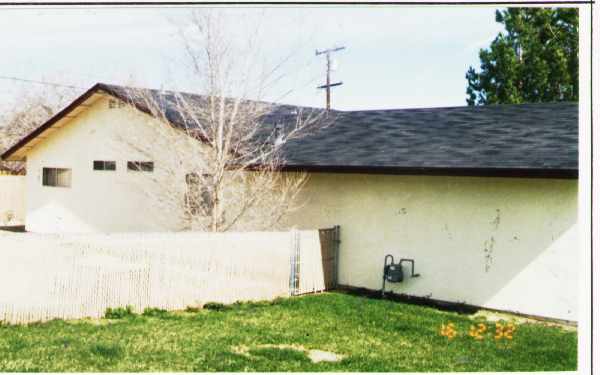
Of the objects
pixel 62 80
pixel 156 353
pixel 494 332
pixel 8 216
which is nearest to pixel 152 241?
pixel 156 353

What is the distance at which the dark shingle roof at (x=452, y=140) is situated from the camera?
9.75 meters

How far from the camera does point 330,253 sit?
453 inches

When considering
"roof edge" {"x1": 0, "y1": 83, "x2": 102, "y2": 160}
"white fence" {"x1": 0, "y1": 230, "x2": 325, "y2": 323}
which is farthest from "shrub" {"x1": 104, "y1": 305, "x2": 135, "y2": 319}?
"roof edge" {"x1": 0, "y1": 83, "x2": 102, "y2": 160}

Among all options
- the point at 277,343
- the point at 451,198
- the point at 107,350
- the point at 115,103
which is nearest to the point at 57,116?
the point at 115,103

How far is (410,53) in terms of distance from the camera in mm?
12258

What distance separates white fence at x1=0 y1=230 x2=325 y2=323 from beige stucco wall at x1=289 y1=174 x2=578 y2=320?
1.33m

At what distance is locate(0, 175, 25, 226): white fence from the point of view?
22.1 m

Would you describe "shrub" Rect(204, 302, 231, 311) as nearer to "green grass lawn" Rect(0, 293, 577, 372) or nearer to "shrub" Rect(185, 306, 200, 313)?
"green grass lawn" Rect(0, 293, 577, 372)

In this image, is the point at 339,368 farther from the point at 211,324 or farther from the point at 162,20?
the point at 162,20

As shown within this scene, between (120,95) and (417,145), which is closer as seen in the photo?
(417,145)

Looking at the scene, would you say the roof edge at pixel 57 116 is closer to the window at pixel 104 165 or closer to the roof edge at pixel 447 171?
the window at pixel 104 165

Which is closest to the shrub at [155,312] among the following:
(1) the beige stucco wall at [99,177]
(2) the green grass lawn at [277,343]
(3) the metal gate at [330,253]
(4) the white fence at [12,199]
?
(2) the green grass lawn at [277,343]

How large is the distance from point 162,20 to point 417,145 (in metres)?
5.14
